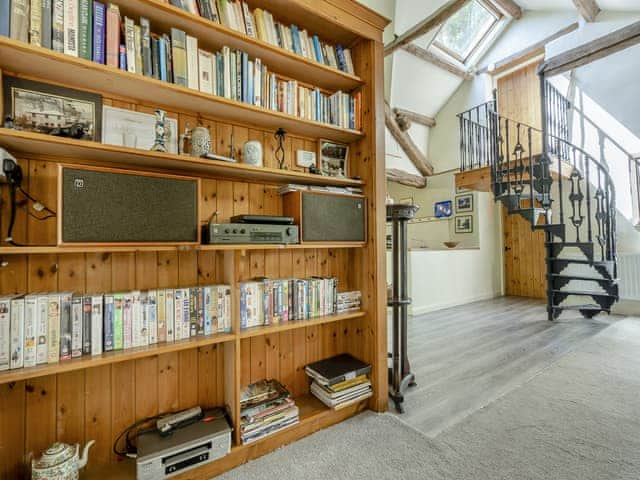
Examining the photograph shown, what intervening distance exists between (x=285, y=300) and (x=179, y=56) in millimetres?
1248

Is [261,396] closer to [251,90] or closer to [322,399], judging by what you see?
[322,399]

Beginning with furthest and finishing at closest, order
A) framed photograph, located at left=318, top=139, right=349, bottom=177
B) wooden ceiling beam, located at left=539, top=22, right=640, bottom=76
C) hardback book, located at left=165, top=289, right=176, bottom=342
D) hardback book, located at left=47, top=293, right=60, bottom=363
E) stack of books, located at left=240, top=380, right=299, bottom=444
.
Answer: wooden ceiling beam, located at left=539, top=22, right=640, bottom=76
framed photograph, located at left=318, top=139, right=349, bottom=177
stack of books, located at left=240, top=380, right=299, bottom=444
hardback book, located at left=165, top=289, right=176, bottom=342
hardback book, located at left=47, top=293, right=60, bottom=363

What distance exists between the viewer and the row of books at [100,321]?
1.05 meters

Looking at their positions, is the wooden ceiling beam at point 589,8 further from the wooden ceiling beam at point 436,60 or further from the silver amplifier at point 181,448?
the silver amplifier at point 181,448

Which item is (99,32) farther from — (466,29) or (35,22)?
(466,29)

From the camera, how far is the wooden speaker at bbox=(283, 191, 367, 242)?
158 centimetres

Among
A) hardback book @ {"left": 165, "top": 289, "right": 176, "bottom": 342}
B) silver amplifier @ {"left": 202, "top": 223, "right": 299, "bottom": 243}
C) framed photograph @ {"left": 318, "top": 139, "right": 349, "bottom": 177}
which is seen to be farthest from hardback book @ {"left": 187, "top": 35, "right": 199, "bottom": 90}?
hardback book @ {"left": 165, "top": 289, "right": 176, "bottom": 342}

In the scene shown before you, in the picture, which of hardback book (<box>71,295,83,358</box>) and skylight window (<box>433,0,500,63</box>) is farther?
skylight window (<box>433,0,500,63</box>)

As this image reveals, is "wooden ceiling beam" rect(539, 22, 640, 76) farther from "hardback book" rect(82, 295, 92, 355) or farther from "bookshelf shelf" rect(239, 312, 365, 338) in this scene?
"hardback book" rect(82, 295, 92, 355)

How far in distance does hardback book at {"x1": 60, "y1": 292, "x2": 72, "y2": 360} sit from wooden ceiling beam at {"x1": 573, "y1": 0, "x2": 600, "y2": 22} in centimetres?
621

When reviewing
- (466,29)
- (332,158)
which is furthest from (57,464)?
(466,29)

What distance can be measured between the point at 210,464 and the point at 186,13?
6.31ft

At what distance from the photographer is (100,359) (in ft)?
3.67

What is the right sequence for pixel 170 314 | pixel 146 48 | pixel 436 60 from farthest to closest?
1. pixel 436 60
2. pixel 170 314
3. pixel 146 48
